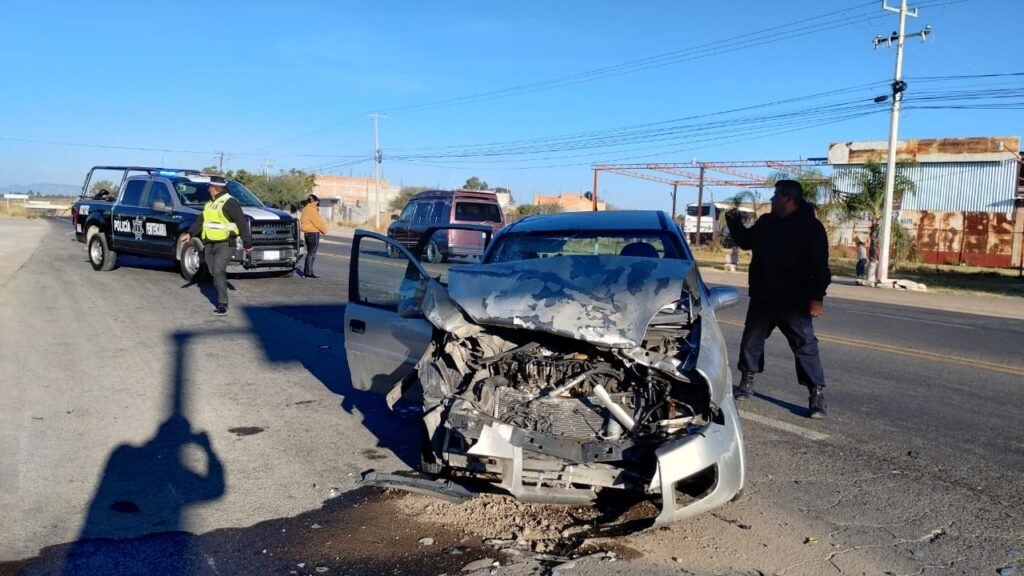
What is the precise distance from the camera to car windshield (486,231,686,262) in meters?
5.96

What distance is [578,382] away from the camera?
14.1 feet

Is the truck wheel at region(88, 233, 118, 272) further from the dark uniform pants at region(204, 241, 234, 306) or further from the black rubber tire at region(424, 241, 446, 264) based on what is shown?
the black rubber tire at region(424, 241, 446, 264)

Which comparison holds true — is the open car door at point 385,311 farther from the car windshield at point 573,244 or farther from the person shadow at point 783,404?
the person shadow at point 783,404

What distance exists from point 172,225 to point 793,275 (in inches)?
500

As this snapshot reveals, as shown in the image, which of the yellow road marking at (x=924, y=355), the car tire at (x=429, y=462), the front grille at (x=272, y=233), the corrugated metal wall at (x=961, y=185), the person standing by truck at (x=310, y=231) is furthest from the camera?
the corrugated metal wall at (x=961, y=185)

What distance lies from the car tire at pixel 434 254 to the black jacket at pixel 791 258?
256cm

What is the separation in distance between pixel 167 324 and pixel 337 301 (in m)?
3.02

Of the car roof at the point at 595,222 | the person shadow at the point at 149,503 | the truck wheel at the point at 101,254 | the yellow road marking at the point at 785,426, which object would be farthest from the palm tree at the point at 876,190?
the person shadow at the point at 149,503

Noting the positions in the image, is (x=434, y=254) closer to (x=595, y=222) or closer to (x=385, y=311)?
(x=385, y=311)

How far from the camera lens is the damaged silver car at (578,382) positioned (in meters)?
3.98

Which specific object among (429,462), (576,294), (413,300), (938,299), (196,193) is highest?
(196,193)

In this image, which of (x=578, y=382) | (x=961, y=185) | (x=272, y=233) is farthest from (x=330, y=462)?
(x=961, y=185)

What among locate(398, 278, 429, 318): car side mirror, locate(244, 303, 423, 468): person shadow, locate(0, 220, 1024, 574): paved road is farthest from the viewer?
locate(244, 303, 423, 468): person shadow

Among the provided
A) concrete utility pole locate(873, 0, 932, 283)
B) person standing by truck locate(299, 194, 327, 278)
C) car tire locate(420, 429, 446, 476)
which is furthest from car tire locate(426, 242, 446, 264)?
concrete utility pole locate(873, 0, 932, 283)
